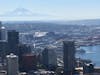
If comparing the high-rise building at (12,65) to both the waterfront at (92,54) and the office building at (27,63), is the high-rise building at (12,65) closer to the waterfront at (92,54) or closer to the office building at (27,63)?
the office building at (27,63)

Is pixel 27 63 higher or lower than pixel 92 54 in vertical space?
higher

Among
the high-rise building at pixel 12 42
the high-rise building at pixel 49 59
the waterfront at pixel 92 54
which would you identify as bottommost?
the waterfront at pixel 92 54

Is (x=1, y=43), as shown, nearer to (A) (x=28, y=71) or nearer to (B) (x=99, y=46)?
(A) (x=28, y=71)

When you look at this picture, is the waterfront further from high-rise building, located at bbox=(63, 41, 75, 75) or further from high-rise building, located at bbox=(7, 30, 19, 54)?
high-rise building, located at bbox=(7, 30, 19, 54)

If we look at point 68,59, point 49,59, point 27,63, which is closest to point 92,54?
point 49,59

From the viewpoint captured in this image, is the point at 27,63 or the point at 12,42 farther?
the point at 12,42

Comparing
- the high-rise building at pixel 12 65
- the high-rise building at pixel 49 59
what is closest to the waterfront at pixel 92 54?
the high-rise building at pixel 49 59

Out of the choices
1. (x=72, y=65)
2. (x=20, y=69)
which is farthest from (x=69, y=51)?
(x=20, y=69)

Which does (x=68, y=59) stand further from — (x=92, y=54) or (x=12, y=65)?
(x=92, y=54)

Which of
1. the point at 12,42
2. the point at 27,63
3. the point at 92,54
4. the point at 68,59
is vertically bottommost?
the point at 92,54
